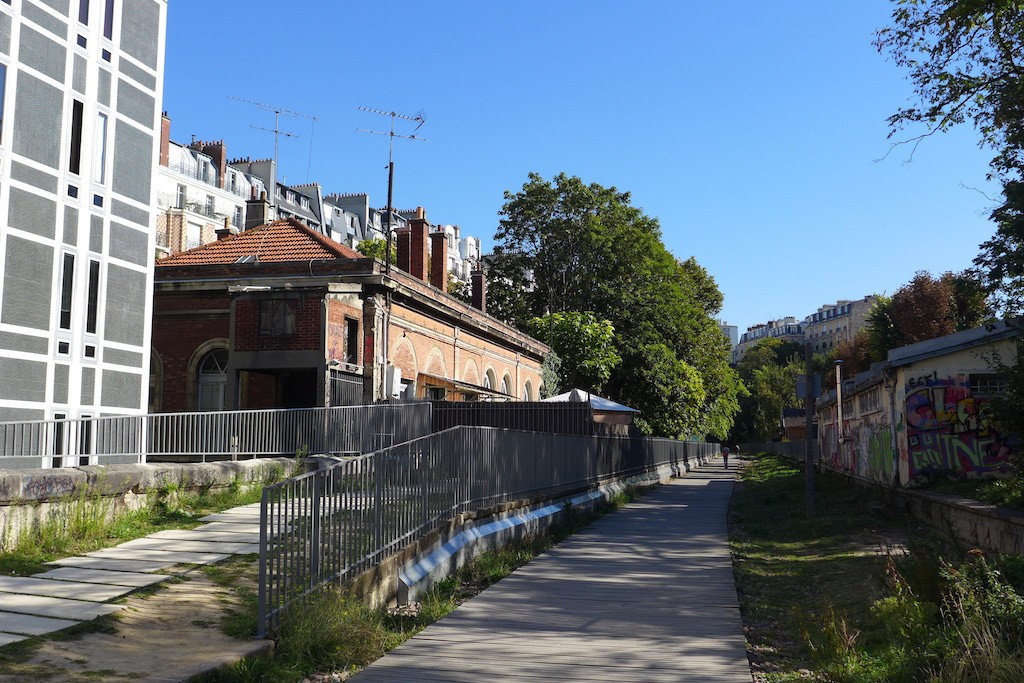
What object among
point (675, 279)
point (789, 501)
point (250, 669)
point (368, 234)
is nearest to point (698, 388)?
point (675, 279)

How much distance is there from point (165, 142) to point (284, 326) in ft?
103

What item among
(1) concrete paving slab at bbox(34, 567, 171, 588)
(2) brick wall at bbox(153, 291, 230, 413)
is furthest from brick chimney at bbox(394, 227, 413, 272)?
(1) concrete paving slab at bbox(34, 567, 171, 588)

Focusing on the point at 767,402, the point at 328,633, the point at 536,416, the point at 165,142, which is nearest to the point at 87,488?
the point at 328,633

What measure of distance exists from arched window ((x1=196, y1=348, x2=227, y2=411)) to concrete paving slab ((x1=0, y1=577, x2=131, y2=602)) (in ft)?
67.2

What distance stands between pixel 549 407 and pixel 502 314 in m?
28.7

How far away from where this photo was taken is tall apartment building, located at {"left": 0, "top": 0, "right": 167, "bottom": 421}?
19125mm

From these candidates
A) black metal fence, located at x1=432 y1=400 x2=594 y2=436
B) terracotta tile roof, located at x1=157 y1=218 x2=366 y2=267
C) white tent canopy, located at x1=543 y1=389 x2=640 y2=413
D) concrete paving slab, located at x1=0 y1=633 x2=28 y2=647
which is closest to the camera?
concrete paving slab, located at x1=0 y1=633 x2=28 y2=647

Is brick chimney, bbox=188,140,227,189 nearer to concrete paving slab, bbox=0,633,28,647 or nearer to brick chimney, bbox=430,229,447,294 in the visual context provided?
brick chimney, bbox=430,229,447,294

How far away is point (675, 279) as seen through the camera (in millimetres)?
56688

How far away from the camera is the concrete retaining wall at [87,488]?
8.79 meters

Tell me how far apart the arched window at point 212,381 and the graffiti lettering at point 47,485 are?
60.9ft

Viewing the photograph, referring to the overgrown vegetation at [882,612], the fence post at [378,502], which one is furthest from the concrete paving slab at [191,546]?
the overgrown vegetation at [882,612]

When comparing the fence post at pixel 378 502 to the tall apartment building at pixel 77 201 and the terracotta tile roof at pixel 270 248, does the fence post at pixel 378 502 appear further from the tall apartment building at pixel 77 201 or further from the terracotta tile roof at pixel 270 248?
the terracotta tile roof at pixel 270 248

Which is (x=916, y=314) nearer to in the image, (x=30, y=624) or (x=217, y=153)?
(x=217, y=153)
